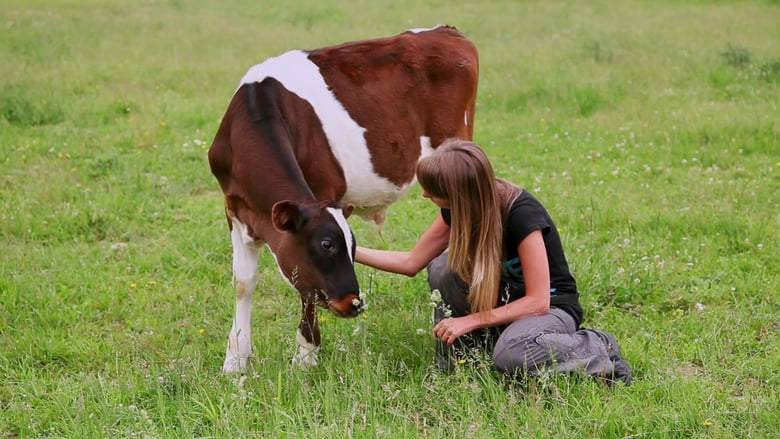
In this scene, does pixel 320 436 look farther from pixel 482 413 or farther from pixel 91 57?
pixel 91 57

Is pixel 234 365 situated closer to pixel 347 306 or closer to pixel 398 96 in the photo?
pixel 347 306

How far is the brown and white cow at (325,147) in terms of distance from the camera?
4277mm

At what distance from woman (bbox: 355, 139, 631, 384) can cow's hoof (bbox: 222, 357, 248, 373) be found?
1.01 meters

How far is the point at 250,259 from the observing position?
5.10m

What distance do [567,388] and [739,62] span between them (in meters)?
9.51

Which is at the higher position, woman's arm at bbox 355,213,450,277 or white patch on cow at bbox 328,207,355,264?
white patch on cow at bbox 328,207,355,264

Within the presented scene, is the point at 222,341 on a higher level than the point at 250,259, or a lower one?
lower

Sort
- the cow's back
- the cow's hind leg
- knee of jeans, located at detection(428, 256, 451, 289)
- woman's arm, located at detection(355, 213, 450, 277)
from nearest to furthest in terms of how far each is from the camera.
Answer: knee of jeans, located at detection(428, 256, 451, 289), woman's arm, located at detection(355, 213, 450, 277), the cow's hind leg, the cow's back

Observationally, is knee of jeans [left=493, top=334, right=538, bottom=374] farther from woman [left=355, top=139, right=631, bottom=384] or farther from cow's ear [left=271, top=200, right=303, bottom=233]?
cow's ear [left=271, top=200, right=303, bottom=233]

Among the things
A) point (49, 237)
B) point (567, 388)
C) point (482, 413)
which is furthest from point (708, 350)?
point (49, 237)

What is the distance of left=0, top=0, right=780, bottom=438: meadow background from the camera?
3984 millimetres

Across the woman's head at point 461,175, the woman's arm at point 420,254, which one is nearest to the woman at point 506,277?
the woman's head at point 461,175

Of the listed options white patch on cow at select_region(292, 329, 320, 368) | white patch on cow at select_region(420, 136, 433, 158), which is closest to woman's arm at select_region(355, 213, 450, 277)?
white patch on cow at select_region(292, 329, 320, 368)

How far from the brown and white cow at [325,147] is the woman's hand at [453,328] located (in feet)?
1.39
